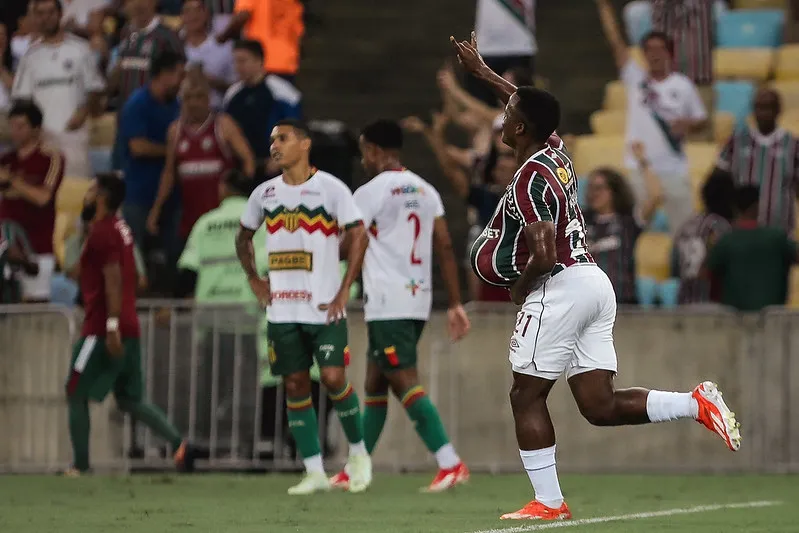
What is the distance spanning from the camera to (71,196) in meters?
17.5

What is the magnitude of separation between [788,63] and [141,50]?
6629mm

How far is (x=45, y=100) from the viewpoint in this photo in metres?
17.7

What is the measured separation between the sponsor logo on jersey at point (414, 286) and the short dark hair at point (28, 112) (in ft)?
16.3

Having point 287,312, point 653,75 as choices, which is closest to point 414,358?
point 287,312

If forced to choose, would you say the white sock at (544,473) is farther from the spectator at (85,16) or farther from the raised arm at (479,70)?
the spectator at (85,16)

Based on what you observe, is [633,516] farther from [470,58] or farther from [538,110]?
[470,58]

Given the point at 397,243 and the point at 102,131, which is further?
the point at 102,131

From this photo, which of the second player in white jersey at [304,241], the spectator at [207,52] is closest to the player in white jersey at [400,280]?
the second player in white jersey at [304,241]

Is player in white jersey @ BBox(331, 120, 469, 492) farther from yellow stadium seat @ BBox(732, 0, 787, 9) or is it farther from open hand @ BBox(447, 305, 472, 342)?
yellow stadium seat @ BBox(732, 0, 787, 9)

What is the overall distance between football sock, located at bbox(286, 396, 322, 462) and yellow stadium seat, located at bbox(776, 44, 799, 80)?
8.59m

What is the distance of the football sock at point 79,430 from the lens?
13453 mm

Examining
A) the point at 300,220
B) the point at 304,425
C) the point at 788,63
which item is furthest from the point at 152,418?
the point at 788,63

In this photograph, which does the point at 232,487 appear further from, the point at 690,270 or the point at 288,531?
the point at 690,270

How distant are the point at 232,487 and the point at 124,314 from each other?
1778mm
